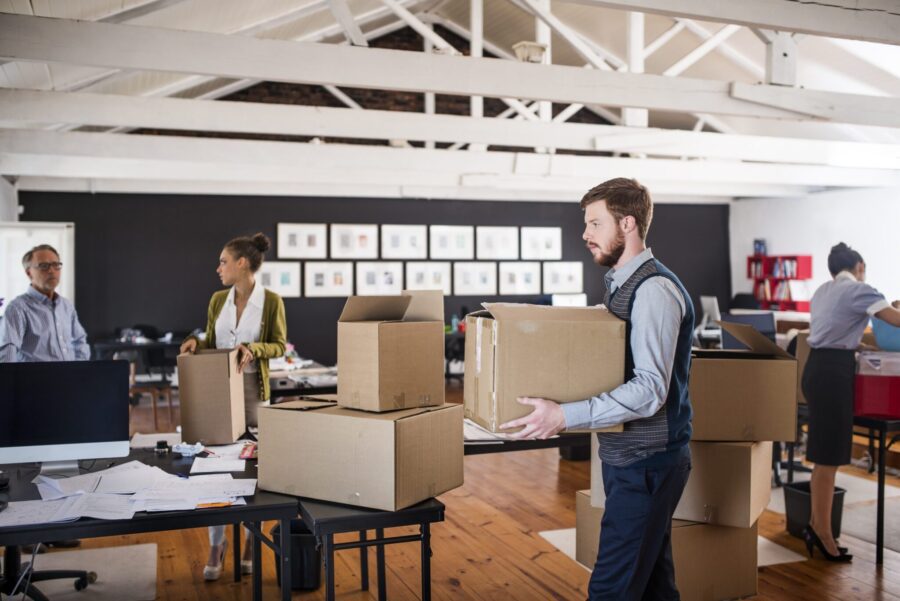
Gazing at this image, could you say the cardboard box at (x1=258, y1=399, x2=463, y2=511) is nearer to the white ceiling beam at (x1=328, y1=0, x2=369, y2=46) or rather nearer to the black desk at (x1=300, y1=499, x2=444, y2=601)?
the black desk at (x1=300, y1=499, x2=444, y2=601)

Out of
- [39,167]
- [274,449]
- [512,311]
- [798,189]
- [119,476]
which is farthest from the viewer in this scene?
[798,189]

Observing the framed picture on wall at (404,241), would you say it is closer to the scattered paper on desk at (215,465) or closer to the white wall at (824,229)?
the white wall at (824,229)

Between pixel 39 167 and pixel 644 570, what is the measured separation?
832cm

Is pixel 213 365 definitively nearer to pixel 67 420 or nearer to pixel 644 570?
pixel 67 420

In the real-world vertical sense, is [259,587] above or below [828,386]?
below

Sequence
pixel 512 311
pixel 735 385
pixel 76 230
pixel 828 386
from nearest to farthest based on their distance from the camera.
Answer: pixel 512 311 → pixel 735 385 → pixel 828 386 → pixel 76 230

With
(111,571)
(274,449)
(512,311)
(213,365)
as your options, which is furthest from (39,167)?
(512,311)

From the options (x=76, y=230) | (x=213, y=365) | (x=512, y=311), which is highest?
(x=76, y=230)

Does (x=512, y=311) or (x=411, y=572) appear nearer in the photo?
(x=512, y=311)

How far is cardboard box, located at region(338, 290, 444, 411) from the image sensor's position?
2521mm

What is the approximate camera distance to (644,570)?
2.22 m

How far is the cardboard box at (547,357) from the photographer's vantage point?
82.6 inches

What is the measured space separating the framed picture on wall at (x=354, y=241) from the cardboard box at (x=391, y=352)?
916cm

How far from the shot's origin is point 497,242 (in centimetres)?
1266
